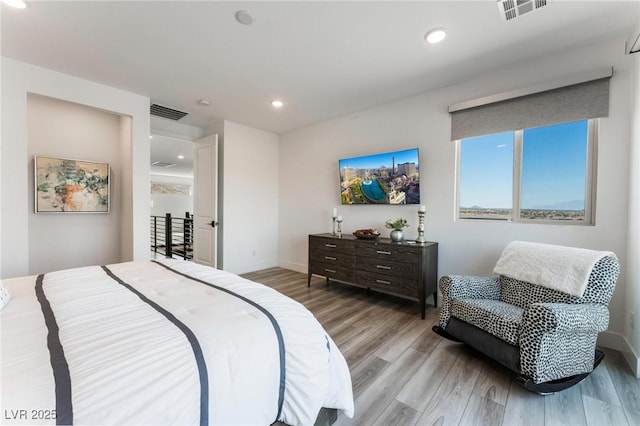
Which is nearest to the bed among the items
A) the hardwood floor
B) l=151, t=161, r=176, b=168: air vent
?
the hardwood floor

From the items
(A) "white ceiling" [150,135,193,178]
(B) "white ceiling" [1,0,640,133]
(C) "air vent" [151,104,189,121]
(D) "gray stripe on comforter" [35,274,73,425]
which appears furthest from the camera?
(A) "white ceiling" [150,135,193,178]

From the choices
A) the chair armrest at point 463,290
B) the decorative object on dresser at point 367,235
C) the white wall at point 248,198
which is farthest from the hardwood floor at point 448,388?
the white wall at point 248,198

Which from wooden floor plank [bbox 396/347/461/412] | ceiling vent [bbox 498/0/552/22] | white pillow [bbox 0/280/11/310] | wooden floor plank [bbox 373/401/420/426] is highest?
ceiling vent [bbox 498/0/552/22]

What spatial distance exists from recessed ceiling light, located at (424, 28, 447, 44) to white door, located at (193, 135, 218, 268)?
3.29 metres

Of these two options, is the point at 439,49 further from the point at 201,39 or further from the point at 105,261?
the point at 105,261

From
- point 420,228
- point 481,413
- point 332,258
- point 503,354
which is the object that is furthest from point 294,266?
point 481,413

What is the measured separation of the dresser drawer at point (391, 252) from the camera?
287 cm

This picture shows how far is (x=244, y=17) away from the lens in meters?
1.99

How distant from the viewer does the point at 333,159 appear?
14.0 feet

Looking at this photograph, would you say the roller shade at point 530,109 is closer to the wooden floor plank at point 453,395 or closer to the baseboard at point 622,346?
the baseboard at point 622,346

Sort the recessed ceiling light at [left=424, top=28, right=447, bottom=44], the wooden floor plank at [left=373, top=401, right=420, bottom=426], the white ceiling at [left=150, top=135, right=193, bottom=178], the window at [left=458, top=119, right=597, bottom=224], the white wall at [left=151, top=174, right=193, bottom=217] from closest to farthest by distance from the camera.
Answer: the wooden floor plank at [left=373, top=401, right=420, bottom=426] → the recessed ceiling light at [left=424, top=28, right=447, bottom=44] → the window at [left=458, top=119, right=597, bottom=224] → the white ceiling at [left=150, top=135, right=193, bottom=178] → the white wall at [left=151, top=174, right=193, bottom=217]

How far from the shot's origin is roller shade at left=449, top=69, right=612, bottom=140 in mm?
2264

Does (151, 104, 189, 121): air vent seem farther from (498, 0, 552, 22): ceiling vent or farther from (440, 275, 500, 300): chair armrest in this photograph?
(440, 275, 500, 300): chair armrest

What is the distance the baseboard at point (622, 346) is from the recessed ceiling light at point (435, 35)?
276 centimetres
